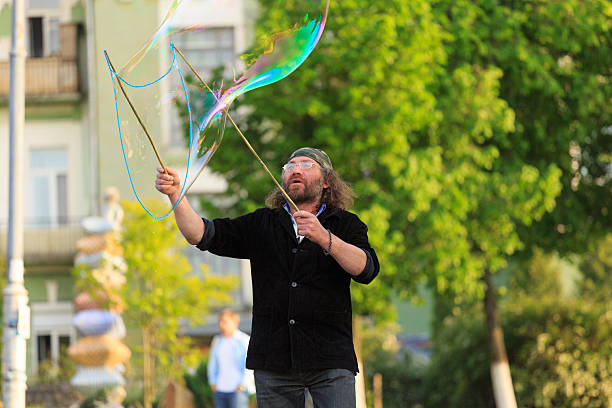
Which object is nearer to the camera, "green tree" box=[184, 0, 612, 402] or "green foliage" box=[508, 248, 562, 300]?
"green tree" box=[184, 0, 612, 402]

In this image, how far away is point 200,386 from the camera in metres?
18.6

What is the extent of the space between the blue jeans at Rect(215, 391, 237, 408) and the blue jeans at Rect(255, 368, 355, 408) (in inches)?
273

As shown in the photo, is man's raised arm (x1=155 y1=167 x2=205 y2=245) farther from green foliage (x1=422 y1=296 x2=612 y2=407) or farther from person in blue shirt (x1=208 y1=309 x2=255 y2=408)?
green foliage (x1=422 y1=296 x2=612 y2=407)

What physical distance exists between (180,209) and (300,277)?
649 mm

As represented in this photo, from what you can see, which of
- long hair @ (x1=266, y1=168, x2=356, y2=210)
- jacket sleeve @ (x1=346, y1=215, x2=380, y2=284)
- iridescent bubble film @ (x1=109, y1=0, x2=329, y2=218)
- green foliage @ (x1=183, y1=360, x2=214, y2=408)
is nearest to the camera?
jacket sleeve @ (x1=346, y1=215, x2=380, y2=284)

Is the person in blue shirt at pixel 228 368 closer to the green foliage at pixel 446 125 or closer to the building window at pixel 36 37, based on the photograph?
the green foliage at pixel 446 125

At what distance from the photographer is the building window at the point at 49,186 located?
28.7 m

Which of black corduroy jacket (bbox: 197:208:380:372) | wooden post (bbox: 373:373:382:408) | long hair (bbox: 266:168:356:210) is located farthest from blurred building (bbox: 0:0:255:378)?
black corduroy jacket (bbox: 197:208:380:372)

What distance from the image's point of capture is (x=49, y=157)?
1134 inches

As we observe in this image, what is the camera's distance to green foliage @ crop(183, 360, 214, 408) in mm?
18094

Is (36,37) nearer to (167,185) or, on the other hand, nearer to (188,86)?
(188,86)

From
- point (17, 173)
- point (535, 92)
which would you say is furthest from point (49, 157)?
point (17, 173)

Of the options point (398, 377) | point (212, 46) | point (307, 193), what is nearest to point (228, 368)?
point (307, 193)

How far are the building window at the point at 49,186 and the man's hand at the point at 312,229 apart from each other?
24.3 meters
